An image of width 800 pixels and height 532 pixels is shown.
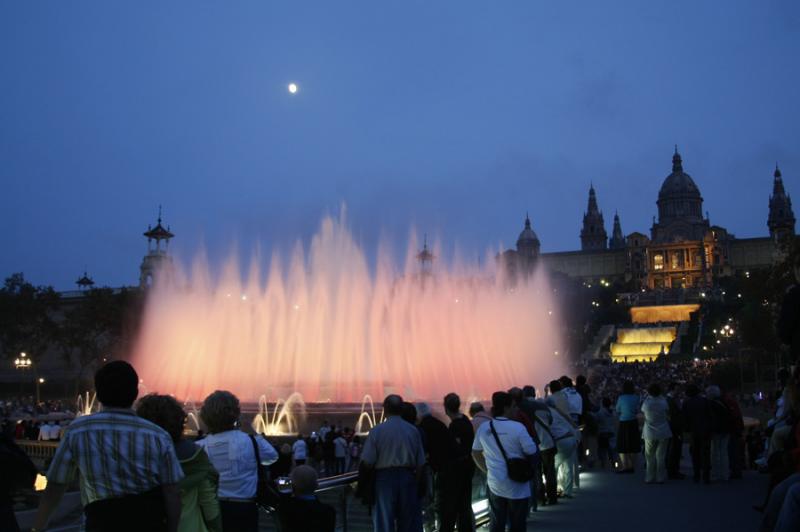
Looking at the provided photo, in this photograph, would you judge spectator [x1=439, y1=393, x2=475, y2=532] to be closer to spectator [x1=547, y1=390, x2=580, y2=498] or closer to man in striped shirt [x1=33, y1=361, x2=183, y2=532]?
spectator [x1=547, y1=390, x2=580, y2=498]

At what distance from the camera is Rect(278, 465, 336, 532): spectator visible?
526 cm

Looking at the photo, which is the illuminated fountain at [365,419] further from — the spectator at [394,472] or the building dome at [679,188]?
the building dome at [679,188]

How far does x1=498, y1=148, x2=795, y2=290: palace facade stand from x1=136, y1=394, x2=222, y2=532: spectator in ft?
416

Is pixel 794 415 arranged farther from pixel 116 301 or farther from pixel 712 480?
pixel 116 301

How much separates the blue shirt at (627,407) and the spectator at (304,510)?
30.3ft

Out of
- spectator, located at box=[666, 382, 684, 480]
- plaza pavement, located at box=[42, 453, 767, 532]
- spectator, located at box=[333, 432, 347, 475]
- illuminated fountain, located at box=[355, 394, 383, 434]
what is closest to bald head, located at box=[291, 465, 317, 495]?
plaza pavement, located at box=[42, 453, 767, 532]

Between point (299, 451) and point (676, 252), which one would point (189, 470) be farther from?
point (676, 252)

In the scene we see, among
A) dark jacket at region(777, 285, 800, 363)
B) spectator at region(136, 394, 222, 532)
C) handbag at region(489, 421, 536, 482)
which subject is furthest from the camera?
handbag at region(489, 421, 536, 482)

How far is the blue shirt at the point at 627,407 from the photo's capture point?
13.6 metres

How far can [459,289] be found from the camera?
36.7 metres

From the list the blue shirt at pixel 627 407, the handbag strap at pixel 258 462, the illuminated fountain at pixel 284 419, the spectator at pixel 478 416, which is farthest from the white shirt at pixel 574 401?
the illuminated fountain at pixel 284 419

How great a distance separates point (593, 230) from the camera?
573ft

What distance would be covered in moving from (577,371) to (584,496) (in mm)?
60526

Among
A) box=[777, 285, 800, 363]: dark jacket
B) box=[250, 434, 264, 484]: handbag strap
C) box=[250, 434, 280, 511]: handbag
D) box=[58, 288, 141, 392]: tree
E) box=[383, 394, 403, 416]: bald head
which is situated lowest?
box=[250, 434, 280, 511]: handbag
